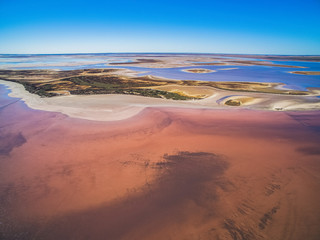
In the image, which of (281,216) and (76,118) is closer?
(281,216)

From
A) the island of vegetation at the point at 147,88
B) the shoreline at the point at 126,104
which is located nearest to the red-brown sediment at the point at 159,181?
the shoreline at the point at 126,104

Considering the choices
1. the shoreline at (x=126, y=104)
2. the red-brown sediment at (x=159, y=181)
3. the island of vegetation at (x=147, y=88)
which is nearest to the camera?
the red-brown sediment at (x=159, y=181)

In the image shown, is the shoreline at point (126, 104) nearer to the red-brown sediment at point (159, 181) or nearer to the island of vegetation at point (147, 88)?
the island of vegetation at point (147, 88)

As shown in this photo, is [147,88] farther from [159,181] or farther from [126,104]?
[159,181]

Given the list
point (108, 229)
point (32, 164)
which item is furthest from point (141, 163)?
point (32, 164)

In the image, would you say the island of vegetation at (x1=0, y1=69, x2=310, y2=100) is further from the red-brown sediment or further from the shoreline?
the red-brown sediment

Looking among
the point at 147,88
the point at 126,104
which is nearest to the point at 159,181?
the point at 126,104

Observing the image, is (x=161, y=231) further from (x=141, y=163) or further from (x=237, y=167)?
(x=237, y=167)
